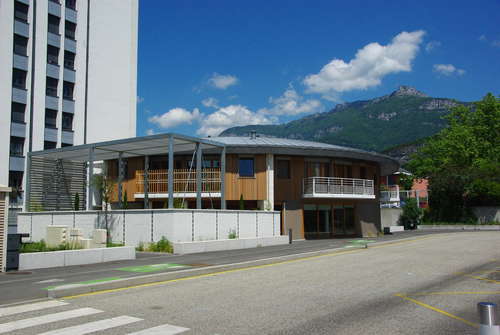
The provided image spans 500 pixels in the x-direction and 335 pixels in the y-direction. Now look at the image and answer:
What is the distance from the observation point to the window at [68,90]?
4924 centimetres

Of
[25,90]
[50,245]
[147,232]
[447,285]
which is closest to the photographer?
[447,285]

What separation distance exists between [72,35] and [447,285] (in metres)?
49.0

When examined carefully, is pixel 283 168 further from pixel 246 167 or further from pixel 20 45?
pixel 20 45

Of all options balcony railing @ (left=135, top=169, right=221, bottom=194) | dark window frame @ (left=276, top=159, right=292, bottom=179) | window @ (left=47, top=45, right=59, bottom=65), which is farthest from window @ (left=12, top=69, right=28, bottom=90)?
dark window frame @ (left=276, top=159, right=292, bottom=179)

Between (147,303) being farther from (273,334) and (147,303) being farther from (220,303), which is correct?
(273,334)

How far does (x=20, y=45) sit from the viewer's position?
147 feet

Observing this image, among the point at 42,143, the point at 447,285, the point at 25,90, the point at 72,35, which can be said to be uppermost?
the point at 72,35

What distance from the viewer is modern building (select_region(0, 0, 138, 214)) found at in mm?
43438

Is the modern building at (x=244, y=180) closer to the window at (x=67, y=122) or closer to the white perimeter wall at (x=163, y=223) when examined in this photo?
the white perimeter wall at (x=163, y=223)

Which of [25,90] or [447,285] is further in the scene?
[25,90]

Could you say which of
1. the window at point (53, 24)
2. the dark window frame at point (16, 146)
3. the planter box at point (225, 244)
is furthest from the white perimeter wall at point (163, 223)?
the window at point (53, 24)

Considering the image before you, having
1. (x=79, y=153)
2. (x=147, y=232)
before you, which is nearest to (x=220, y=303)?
(x=147, y=232)

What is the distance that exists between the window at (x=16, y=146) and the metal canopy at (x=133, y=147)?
1616 cm

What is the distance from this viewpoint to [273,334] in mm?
6625
